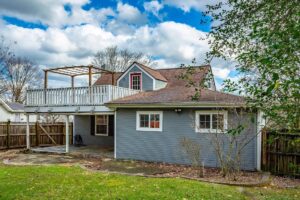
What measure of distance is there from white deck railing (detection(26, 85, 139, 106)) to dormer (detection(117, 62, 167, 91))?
167cm

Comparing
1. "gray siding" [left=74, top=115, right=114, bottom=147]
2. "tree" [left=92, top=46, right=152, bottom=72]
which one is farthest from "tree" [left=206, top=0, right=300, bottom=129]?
"tree" [left=92, top=46, right=152, bottom=72]

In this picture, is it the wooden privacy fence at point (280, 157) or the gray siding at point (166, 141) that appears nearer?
the wooden privacy fence at point (280, 157)

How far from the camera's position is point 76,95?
15469 mm

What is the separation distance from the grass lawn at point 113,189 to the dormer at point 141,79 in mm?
9347

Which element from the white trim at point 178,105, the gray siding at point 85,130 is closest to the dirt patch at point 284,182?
the white trim at point 178,105

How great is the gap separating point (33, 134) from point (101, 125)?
4.63 meters

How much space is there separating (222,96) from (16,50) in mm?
26148

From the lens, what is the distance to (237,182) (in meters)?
8.86

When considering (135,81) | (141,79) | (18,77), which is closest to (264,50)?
(141,79)

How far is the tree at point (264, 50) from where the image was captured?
115 inches

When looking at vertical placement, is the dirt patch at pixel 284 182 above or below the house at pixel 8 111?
below

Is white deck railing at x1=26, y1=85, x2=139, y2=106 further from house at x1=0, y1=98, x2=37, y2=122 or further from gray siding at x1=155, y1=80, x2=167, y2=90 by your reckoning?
house at x1=0, y1=98, x2=37, y2=122

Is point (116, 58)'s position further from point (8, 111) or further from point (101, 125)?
point (101, 125)

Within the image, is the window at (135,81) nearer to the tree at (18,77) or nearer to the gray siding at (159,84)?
the gray siding at (159,84)
